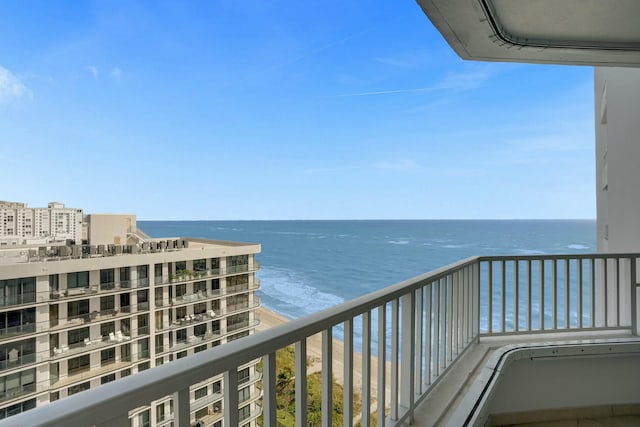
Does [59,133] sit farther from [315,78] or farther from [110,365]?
[315,78]

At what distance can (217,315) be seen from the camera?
3.66 m

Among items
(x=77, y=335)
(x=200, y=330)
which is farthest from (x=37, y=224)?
(x=200, y=330)

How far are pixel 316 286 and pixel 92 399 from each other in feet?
22.9

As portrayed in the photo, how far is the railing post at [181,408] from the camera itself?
1.72ft

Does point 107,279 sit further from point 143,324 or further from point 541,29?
point 541,29

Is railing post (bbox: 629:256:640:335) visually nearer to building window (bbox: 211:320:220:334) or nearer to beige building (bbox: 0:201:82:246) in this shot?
building window (bbox: 211:320:220:334)

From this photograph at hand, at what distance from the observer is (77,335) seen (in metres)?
2.96

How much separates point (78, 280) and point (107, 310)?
1.23 ft

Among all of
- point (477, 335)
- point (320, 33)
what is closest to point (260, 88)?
point (320, 33)

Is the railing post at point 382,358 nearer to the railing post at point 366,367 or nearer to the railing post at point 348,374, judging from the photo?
the railing post at point 366,367

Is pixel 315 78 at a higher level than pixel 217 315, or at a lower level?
higher

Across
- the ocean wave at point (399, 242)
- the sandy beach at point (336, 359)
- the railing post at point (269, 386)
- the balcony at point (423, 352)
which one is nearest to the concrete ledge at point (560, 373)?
the balcony at point (423, 352)

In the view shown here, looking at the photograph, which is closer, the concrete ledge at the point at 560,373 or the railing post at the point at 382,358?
the railing post at the point at 382,358

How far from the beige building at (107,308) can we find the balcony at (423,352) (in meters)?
1.36
